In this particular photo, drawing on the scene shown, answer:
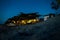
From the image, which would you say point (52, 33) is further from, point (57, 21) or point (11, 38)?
point (11, 38)

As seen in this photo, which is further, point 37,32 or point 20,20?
point 20,20

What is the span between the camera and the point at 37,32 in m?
2.45

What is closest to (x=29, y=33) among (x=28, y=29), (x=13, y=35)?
(x=28, y=29)

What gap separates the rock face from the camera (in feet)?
7.86

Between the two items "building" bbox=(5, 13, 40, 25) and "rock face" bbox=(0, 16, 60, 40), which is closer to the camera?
"rock face" bbox=(0, 16, 60, 40)

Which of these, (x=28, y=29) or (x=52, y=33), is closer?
(x=52, y=33)

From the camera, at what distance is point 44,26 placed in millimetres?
2518

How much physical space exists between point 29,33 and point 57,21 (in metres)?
0.54

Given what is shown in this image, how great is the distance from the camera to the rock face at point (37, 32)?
2395mm

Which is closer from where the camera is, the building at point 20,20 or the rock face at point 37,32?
the rock face at point 37,32

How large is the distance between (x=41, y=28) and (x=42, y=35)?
134 mm

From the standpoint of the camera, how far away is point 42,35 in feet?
7.91

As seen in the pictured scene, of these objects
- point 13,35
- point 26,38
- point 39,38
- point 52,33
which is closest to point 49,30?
point 52,33

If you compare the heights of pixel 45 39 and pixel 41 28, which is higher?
pixel 41 28
